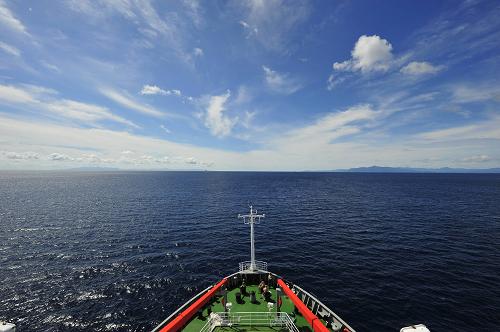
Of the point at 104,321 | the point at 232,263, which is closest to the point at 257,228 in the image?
the point at 232,263

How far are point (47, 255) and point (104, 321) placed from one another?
2849cm

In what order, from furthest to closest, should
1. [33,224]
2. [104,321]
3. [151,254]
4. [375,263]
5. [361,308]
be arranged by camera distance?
[33,224] → [151,254] → [375,263] → [361,308] → [104,321]

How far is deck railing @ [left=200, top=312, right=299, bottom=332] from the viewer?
19.8 metres

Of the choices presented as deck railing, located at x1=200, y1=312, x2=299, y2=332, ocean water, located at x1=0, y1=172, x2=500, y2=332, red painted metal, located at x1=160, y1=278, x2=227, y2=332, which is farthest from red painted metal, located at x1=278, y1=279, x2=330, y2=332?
ocean water, located at x1=0, y1=172, x2=500, y2=332

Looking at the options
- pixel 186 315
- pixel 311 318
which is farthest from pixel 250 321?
pixel 186 315

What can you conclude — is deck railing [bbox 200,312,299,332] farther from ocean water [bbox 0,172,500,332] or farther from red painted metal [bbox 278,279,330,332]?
ocean water [bbox 0,172,500,332]

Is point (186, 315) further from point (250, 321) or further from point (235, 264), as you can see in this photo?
point (235, 264)

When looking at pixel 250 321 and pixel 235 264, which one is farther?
pixel 235 264

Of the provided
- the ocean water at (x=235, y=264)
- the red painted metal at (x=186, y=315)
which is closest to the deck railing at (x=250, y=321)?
the red painted metal at (x=186, y=315)

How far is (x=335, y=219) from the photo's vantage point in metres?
76.2

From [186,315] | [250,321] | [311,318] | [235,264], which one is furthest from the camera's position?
[235,264]

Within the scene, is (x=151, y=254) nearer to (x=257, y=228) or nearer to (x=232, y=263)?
(x=232, y=263)

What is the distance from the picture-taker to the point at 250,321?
815 inches

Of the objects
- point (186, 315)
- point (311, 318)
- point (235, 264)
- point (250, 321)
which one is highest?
point (311, 318)
